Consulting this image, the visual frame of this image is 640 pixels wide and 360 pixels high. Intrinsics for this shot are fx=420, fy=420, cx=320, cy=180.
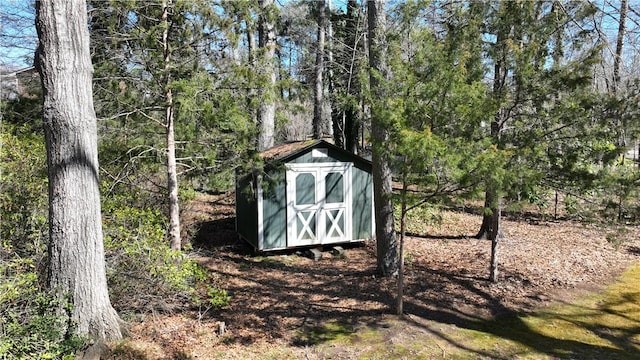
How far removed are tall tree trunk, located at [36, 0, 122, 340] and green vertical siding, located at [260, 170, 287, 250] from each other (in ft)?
15.5

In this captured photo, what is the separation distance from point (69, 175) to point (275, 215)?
201 inches

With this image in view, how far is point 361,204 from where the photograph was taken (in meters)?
10.0

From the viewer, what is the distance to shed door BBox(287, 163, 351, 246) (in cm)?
940

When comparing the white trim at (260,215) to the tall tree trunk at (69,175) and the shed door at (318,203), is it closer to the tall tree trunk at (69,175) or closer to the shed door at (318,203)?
the shed door at (318,203)

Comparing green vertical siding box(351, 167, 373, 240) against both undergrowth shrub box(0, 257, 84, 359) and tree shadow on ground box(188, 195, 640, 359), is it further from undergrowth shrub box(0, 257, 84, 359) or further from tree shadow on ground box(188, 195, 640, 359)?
undergrowth shrub box(0, 257, 84, 359)

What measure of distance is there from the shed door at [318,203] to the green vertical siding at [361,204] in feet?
0.51

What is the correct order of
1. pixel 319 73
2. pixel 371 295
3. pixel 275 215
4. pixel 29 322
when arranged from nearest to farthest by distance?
pixel 29 322
pixel 371 295
pixel 275 215
pixel 319 73

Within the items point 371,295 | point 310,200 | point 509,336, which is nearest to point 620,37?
point 509,336

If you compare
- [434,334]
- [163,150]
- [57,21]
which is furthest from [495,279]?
[57,21]

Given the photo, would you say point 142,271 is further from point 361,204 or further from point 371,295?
point 361,204

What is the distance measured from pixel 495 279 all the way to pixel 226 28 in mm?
6287

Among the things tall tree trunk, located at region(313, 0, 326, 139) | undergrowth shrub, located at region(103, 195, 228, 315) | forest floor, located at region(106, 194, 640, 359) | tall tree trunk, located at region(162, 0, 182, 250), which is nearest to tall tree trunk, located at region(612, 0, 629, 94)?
forest floor, located at region(106, 194, 640, 359)

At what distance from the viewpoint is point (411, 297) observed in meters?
7.02

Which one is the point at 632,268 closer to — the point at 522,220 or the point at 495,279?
the point at 495,279
